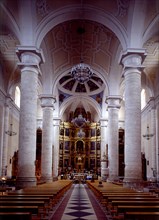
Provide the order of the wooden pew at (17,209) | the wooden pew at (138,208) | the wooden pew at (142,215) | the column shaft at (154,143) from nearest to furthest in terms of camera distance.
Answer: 1. the wooden pew at (142,215)
2. the wooden pew at (17,209)
3. the wooden pew at (138,208)
4. the column shaft at (154,143)

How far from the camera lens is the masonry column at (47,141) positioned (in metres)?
23.0

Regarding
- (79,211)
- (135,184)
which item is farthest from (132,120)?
(79,211)

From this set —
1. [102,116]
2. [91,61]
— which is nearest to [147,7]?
[91,61]

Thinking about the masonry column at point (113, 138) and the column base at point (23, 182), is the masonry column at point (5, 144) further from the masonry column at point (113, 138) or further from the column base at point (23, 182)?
the column base at point (23, 182)

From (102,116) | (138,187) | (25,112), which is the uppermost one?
(102,116)

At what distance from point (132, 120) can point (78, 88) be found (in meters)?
19.9

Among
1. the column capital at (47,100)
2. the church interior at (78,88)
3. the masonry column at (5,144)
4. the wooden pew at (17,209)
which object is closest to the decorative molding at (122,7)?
the church interior at (78,88)

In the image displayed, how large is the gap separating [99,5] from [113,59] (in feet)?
21.8

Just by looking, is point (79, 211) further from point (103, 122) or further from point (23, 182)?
point (103, 122)

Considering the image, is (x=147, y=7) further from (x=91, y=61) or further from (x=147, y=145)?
(x=147, y=145)

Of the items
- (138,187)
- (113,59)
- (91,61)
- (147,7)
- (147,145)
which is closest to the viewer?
(138,187)

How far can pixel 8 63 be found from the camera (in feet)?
76.3

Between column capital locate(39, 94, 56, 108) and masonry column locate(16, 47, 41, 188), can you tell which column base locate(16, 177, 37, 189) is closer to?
masonry column locate(16, 47, 41, 188)

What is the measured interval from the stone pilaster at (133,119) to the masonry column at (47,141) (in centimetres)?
923
